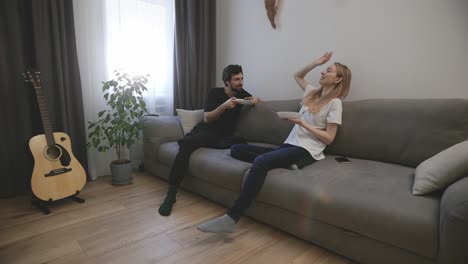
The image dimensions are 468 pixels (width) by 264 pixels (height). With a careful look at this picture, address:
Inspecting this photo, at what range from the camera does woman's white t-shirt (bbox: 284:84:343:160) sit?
177 centimetres

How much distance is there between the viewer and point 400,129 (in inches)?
65.8

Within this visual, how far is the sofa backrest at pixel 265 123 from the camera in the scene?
224 centimetres

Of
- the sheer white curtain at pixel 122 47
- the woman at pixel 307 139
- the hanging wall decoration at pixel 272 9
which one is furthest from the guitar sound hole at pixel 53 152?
the hanging wall decoration at pixel 272 9

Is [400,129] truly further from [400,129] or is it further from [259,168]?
[259,168]

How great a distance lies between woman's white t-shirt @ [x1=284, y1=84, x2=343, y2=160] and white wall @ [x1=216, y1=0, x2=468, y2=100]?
0.57 meters

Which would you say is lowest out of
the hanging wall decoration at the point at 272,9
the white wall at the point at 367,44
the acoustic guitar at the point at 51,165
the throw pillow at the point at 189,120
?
the acoustic guitar at the point at 51,165

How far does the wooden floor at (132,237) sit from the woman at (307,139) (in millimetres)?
216

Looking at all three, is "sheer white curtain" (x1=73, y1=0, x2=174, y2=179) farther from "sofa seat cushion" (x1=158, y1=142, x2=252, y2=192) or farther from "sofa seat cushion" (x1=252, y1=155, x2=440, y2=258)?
"sofa seat cushion" (x1=252, y1=155, x2=440, y2=258)

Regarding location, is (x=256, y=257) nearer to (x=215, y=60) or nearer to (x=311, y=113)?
(x=311, y=113)

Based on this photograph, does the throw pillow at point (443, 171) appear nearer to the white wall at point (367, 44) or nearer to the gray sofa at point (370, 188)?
the gray sofa at point (370, 188)

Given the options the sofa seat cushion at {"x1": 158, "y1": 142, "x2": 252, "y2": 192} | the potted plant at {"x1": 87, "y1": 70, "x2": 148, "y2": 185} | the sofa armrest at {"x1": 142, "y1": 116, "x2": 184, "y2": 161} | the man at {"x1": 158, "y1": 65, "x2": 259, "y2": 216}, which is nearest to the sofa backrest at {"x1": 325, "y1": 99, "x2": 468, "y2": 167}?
the sofa seat cushion at {"x1": 158, "y1": 142, "x2": 252, "y2": 192}

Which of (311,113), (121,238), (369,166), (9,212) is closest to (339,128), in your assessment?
(311,113)

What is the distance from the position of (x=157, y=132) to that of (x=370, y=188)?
6.15 feet

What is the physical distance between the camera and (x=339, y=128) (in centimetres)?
192
